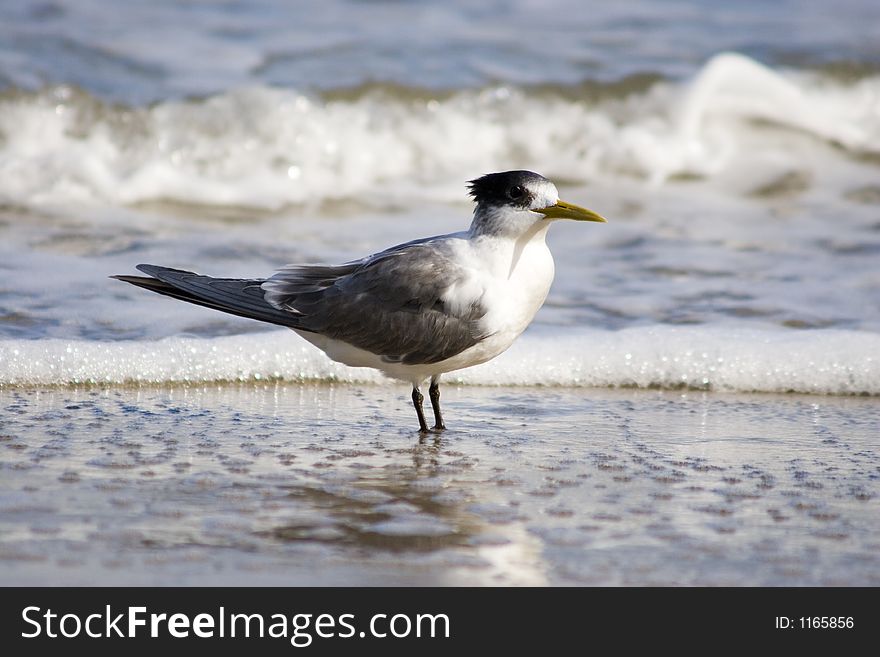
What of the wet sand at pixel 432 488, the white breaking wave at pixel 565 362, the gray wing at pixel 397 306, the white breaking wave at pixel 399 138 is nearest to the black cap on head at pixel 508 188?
the gray wing at pixel 397 306

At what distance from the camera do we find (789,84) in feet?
32.8

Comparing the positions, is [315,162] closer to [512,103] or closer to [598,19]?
[512,103]

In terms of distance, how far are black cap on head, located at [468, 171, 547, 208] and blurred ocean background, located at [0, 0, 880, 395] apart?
114 centimetres

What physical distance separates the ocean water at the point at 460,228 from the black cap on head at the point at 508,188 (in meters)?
0.84

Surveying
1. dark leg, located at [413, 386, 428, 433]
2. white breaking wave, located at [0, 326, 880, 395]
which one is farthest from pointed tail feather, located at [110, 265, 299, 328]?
white breaking wave, located at [0, 326, 880, 395]

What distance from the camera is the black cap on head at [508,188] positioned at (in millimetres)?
4129

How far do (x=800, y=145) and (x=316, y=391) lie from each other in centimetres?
577

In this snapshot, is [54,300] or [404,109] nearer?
[54,300]

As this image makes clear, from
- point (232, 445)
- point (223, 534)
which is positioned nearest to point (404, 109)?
point (232, 445)

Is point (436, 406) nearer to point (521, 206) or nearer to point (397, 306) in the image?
point (397, 306)

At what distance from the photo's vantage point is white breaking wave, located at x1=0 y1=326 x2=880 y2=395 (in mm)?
4844

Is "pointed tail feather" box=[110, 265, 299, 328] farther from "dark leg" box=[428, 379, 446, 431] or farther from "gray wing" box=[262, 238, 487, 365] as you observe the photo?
"dark leg" box=[428, 379, 446, 431]

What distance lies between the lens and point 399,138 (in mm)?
8898

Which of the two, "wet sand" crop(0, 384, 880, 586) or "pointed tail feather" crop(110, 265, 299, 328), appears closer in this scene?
"wet sand" crop(0, 384, 880, 586)
